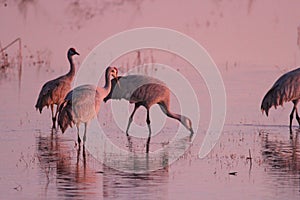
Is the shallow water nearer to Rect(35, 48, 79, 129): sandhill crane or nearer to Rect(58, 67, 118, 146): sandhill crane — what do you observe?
Rect(58, 67, 118, 146): sandhill crane

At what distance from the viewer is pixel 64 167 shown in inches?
598

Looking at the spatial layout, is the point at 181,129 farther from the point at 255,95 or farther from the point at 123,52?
the point at 123,52

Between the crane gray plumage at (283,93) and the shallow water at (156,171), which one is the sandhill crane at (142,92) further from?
the crane gray plumage at (283,93)

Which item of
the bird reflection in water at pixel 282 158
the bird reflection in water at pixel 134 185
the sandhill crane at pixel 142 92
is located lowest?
the bird reflection in water at pixel 134 185

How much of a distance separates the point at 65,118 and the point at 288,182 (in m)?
4.61

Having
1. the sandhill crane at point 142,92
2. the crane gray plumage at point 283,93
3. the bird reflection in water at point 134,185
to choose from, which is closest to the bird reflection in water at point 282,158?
the crane gray plumage at point 283,93

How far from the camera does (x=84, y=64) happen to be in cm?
3209

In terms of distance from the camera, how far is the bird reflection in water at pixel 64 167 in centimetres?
1341

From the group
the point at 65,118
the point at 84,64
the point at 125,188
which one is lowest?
the point at 125,188

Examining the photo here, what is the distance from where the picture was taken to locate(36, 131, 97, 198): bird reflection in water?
13.4 meters

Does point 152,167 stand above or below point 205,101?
below

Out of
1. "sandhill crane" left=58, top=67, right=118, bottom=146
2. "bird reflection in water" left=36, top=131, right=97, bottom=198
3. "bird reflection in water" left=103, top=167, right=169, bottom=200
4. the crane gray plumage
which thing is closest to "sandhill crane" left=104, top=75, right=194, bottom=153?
the crane gray plumage

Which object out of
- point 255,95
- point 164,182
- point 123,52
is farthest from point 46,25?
Answer: point 164,182

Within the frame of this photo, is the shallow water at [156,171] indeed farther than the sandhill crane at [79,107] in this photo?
No
